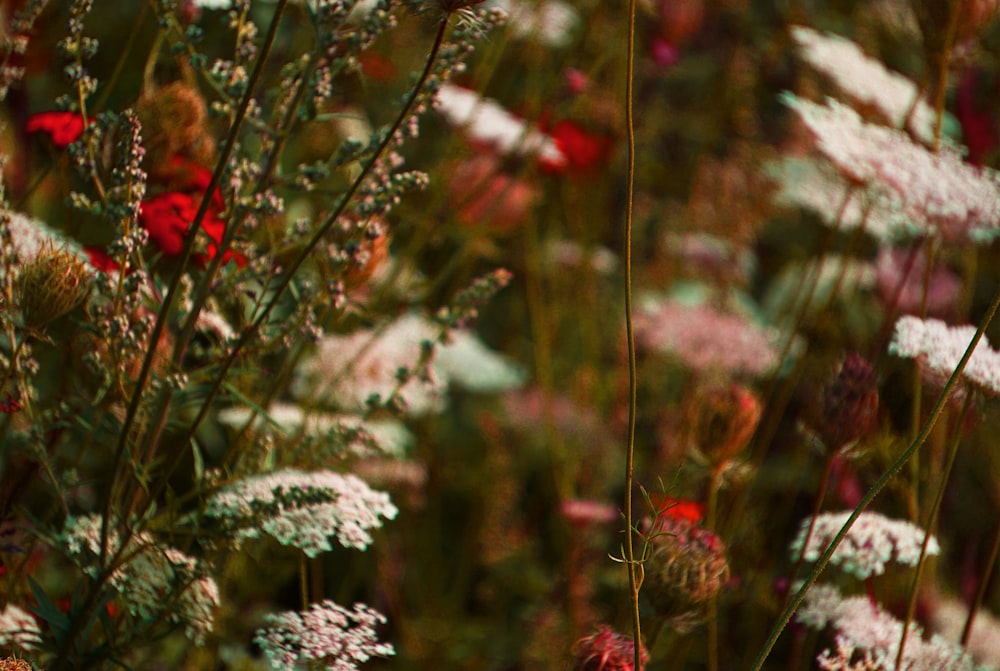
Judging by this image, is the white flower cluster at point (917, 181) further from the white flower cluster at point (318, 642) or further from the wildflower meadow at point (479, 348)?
the white flower cluster at point (318, 642)

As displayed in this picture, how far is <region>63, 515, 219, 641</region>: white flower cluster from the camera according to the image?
73cm

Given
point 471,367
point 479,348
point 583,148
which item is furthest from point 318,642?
point 583,148

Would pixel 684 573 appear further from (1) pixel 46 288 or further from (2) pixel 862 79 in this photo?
(2) pixel 862 79

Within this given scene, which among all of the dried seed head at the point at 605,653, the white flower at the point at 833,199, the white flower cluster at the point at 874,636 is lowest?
the dried seed head at the point at 605,653

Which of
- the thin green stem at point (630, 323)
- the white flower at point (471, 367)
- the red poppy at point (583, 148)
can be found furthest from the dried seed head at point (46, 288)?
the red poppy at point (583, 148)

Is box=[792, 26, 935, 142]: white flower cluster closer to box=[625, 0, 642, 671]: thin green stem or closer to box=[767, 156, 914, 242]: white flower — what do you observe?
box=[767, 156, 914, 242]: white flower

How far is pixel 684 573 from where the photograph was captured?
85 centimetres

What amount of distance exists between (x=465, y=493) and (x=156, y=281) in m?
1.09

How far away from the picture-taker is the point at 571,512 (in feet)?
4.82

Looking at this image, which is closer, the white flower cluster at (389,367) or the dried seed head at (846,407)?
the dried seed head at (846,407)

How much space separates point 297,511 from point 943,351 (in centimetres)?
53

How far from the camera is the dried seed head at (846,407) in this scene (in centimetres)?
92

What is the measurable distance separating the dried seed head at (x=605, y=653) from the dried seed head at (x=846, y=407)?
282 mm

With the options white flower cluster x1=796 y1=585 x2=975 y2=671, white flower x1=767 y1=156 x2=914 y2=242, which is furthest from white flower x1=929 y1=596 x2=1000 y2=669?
white flower x1=767 y1=156 x2=914 y2=242
